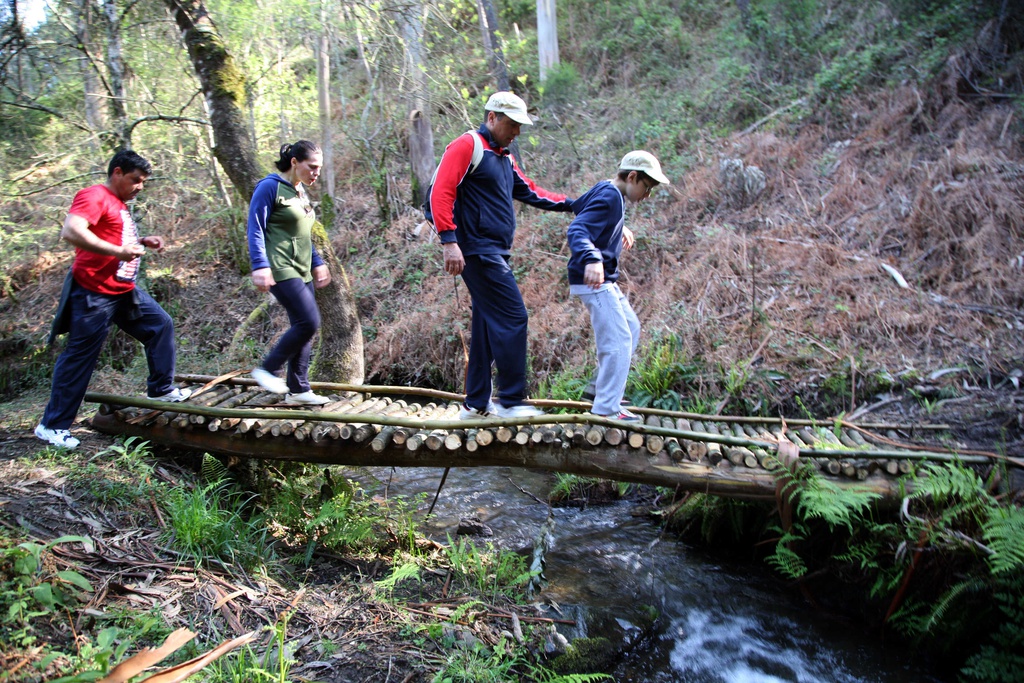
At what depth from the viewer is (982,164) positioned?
7.61 meters

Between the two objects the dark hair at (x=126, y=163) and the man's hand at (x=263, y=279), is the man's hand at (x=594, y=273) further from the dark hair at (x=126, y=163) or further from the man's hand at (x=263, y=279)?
the dark hair at (x=126, y=163)

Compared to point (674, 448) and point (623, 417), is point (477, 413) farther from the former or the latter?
point (674, 448)

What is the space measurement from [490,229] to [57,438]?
3.55 meters

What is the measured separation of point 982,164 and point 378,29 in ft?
23.9

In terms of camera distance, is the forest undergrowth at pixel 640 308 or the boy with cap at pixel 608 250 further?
the boy with cap at pixel 608 250

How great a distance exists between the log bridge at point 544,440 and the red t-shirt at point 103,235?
1000 mm

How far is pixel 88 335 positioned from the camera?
463 centimetres

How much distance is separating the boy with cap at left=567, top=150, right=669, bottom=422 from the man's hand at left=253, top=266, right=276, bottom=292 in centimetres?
207

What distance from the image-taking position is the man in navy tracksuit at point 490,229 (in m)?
4.01

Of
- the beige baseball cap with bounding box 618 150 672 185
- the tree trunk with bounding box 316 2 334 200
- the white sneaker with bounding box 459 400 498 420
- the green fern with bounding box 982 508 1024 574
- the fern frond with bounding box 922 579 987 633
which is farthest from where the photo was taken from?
the tree trunk with bounding box 316 2 334 200

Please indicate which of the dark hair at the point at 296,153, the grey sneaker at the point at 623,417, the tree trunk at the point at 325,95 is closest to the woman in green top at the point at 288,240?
the dark hair at the point at 296,153

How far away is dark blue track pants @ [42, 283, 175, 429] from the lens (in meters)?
4.62

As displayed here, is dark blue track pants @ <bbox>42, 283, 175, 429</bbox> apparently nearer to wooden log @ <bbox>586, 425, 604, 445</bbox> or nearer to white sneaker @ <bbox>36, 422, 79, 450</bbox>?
white sneaker @ <bbox>36, 422, 79, 450</bbox>

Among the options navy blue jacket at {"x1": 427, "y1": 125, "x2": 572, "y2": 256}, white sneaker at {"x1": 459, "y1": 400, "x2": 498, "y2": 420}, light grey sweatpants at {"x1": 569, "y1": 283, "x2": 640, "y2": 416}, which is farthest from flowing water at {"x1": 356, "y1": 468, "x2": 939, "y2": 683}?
navy blue jacket at {"x1": 427, "y1": 125, "x2": 572, "y2": 256}
